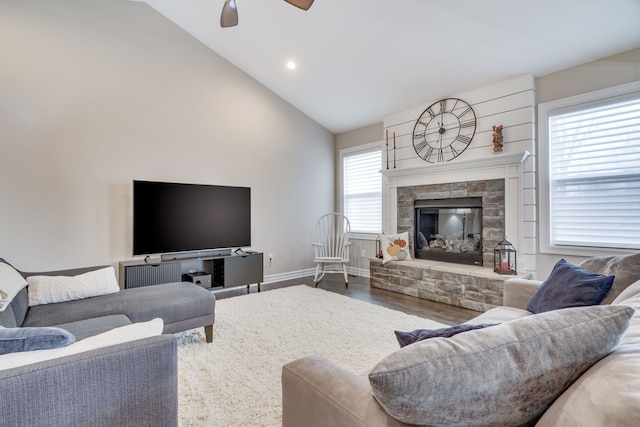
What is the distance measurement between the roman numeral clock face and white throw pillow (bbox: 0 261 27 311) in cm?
418

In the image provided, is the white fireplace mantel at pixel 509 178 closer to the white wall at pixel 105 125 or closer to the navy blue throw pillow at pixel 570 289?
the navy blue throw pillow at pixel 570 289

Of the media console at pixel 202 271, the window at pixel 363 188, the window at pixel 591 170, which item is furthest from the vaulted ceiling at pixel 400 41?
the media console at pixel 202 271

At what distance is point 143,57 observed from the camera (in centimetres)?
379

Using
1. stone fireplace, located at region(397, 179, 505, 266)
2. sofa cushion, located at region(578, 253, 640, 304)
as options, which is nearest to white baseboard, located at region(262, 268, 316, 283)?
stone fireplace, located at region(397, 179, 505, 266)

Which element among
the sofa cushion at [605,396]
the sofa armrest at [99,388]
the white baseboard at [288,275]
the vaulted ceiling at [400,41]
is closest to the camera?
the sofa cushion at [605,396]

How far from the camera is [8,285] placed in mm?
1840

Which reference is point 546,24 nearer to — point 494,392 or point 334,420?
point 494,392

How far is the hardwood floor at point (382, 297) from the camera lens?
3225 mm

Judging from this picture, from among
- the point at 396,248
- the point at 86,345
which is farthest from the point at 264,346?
the point at 396,248

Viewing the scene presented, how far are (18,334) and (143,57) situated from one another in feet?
12.4

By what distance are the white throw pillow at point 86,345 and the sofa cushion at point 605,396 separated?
1208 mm

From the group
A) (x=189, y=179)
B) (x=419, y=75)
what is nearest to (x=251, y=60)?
(x=189, y=179)

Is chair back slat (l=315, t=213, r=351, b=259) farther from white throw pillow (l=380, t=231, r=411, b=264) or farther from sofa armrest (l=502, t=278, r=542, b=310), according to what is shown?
sofa armrest (l=502, t=278, r=542, b=310)

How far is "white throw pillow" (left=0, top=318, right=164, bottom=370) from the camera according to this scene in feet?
3.05
